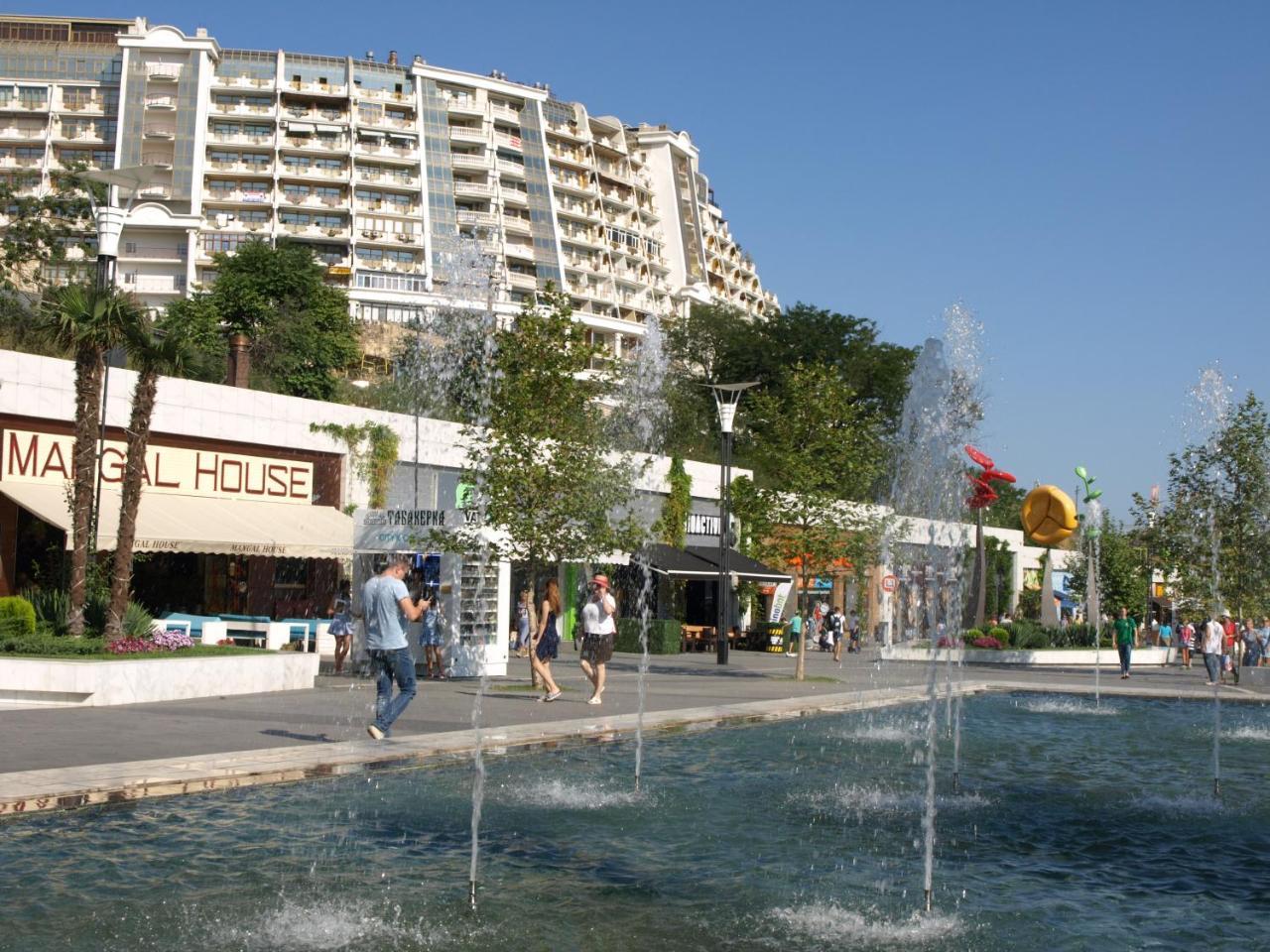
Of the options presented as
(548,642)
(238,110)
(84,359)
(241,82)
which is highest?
(241,82)

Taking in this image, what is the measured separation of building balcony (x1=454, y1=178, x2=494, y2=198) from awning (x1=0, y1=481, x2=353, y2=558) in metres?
77.3

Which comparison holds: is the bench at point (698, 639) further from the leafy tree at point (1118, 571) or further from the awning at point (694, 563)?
the leafy tree at point (1118, 571)

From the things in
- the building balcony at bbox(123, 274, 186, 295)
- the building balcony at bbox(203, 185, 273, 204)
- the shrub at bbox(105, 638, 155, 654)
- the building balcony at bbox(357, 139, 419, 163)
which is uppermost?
the building balcony at bbox(357, 139, 419, 163)

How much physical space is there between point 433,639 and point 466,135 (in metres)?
88.9

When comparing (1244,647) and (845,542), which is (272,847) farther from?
(1244,647)

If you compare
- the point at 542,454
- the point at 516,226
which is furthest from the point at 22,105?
the point at 542,454

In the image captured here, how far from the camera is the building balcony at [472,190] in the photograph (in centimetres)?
10606

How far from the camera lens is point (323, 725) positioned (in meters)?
15.6

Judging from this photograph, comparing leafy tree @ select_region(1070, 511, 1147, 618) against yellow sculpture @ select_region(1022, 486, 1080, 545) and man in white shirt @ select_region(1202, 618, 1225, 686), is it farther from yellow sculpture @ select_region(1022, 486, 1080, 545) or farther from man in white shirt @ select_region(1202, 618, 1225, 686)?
man in white shirt @ select_region(1202, 618, 1225, 686)

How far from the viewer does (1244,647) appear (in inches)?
1689

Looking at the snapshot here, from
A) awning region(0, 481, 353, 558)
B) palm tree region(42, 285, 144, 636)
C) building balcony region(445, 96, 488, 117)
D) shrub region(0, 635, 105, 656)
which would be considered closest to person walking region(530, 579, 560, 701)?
shrub region(0, 635, 105, 656)

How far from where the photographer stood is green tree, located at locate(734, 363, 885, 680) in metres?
27.4

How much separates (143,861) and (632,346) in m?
104

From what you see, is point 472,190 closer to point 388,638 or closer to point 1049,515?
point 1049,515
